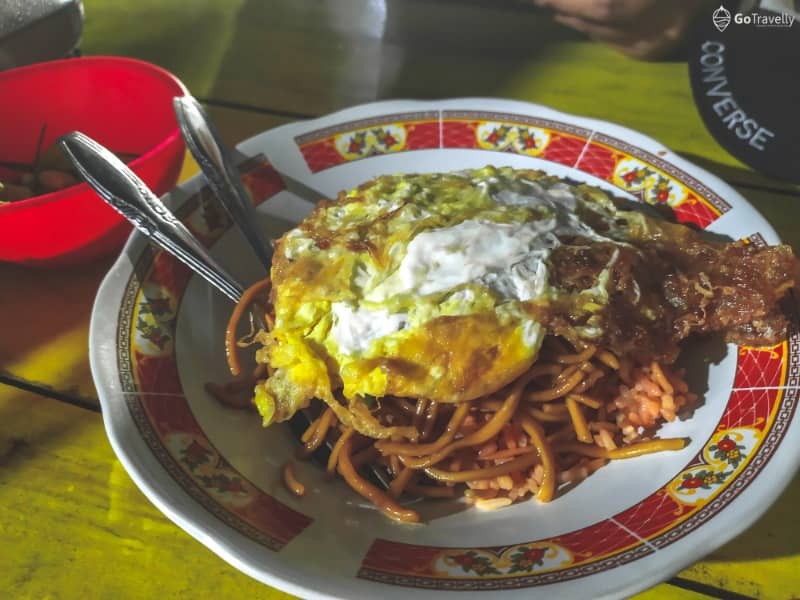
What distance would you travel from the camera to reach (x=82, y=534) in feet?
5.38

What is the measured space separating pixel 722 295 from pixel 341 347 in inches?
35.8

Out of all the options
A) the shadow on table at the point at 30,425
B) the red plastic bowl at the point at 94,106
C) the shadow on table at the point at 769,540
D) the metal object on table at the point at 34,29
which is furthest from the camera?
the metal object on table at the point at 34,29

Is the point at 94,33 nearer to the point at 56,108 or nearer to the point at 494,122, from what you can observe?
the point at 56,108

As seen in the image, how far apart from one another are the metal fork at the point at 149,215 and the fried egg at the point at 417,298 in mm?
189

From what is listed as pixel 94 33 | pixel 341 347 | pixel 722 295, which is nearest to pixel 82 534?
pixel 341 347

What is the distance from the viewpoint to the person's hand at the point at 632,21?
11.8 feet

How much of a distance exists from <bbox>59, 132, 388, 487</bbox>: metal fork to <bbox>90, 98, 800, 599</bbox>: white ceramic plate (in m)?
0.05

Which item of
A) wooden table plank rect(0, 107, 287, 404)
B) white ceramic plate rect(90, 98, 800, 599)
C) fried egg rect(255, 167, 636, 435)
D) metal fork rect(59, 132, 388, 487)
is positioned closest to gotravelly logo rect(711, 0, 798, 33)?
white ceramic plate rect(90, 98, 800, 599)

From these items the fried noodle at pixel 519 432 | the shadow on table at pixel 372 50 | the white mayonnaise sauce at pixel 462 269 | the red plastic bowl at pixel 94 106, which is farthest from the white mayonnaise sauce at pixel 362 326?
the shadow on table at pixel 372 50

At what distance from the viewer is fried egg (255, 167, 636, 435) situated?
1562 millimetres

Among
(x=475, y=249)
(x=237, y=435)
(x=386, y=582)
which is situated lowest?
(x=237, y=435)

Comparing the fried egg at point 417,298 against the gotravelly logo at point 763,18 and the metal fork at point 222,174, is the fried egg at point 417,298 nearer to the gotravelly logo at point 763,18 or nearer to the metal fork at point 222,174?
the metal fork at point 222,174

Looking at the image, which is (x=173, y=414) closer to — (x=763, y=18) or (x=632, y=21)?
(x=763, y=18)

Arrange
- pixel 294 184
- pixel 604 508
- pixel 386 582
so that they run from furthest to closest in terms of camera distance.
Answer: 1. pixel 294 184
2. pixel 604 508
3. pixel 386 582
